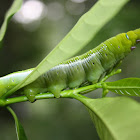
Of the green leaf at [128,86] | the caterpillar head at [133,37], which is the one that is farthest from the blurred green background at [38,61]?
the green leaf at [128,86]

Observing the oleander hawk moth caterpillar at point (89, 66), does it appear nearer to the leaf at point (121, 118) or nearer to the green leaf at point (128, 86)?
the green leaf at point (128, 86)

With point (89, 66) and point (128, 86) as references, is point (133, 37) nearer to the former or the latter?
point (89, 66)

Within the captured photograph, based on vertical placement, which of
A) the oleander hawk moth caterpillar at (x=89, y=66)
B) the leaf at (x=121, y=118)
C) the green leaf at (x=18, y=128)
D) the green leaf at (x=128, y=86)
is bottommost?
the leaf at (x=121, y=118)

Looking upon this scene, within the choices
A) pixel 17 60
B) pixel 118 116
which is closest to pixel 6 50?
pixel 17 60

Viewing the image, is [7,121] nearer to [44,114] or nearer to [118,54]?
[44,114]

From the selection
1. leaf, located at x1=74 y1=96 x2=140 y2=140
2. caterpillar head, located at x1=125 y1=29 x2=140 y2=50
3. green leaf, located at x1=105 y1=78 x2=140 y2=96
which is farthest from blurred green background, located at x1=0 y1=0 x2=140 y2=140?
leaf, located at x1=74 y1=96 x2=140 y2=140

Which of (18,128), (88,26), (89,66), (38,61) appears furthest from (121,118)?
(38,61)

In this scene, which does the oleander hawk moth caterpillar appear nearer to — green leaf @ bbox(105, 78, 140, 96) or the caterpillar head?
the caterpillar head
